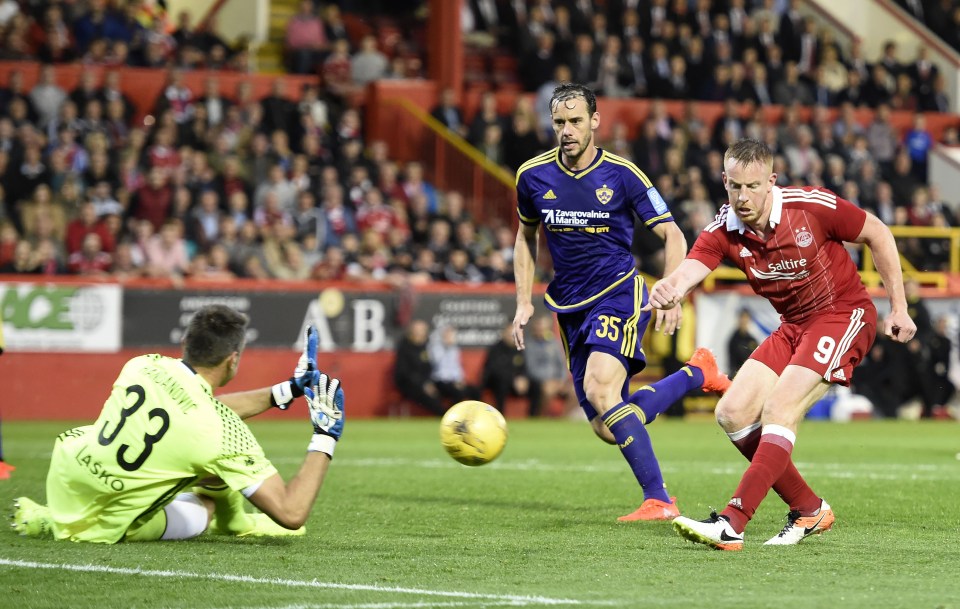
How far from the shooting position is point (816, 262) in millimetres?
7664

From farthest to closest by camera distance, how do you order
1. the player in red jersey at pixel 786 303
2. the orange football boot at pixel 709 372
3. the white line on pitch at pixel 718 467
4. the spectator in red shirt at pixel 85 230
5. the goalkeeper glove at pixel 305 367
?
the spectator in red shirt at pixel 85 230, the white line on pitch at pixel 718 467, the orange football boot at pixel 709 372, the player in red jersey at pixel 786 303, the goalkeeper glove at pixel 305 367

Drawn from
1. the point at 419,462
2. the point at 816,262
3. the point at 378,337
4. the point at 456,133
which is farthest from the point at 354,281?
the point at 816,262

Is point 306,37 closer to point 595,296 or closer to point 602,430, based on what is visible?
point 595,296

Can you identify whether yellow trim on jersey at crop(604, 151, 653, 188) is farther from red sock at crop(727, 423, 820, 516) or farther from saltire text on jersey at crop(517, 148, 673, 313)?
red sock at crop(727, 423, 820, 516)

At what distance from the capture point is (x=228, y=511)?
25.3 ft

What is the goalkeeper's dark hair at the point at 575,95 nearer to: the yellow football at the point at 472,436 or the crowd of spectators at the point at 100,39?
the yellow football at the point at 472,436

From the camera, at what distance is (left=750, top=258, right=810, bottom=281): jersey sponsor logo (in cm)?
764

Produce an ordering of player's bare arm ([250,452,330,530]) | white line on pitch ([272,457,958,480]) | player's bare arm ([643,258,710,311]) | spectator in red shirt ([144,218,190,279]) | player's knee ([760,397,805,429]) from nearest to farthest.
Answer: player's bare arm ([250,452,330,530]), player's bare arm ([643,258,710,311]), player's knee ([760,397,805,429]), white line on pitch ([272,457,958,480]), spectator in red shirt ([144,218,190,279])

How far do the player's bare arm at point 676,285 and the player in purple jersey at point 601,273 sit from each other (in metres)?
1.09

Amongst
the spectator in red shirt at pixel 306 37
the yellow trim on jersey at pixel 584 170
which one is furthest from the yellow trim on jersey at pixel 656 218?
the spectator in red shirt at pixel 306 37

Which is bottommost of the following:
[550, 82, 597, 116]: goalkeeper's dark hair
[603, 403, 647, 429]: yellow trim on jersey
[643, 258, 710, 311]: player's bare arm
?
[603, 403, 647, 429]: yellow trim on jersey

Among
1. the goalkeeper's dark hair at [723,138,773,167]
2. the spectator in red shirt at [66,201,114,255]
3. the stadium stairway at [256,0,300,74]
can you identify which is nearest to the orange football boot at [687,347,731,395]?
the goalkeeper's dark hair at [723,138,773,167]

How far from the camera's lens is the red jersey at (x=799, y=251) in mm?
7602

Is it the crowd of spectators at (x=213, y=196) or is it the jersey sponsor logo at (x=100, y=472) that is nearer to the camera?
the jersey sponsor logo at (x=100, y=472)
